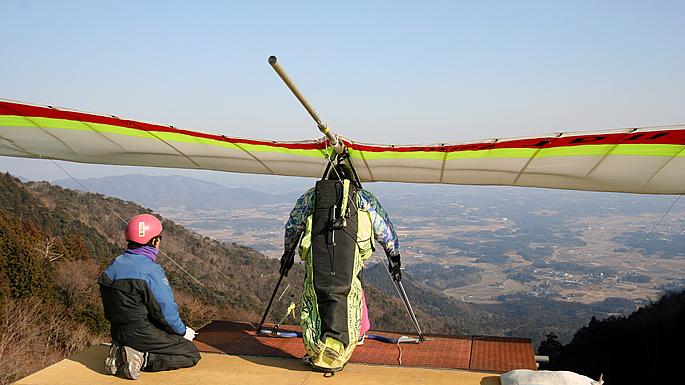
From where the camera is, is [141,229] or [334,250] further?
[334,250]

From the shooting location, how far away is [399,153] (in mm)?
4230

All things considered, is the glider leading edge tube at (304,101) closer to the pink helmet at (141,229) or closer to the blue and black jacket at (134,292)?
the pink helmet at (141,229)

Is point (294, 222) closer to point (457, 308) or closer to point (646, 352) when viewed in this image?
point (646, 352)

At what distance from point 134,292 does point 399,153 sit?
2605 millimetres

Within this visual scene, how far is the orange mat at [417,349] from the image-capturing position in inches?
145

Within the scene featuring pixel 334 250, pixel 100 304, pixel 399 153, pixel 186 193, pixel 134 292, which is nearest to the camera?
pixel 134 292

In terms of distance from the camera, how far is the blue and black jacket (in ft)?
9.90

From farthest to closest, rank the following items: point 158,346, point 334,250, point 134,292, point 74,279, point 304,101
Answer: point 74,279 < point 334,250 < point 158,346 < point 134,292 < point 304,101

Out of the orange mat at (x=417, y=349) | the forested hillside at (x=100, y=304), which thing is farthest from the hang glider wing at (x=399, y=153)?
the orange mat at (x=417, y=349)

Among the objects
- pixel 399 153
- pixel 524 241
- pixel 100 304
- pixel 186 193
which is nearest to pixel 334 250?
pixel 399 153

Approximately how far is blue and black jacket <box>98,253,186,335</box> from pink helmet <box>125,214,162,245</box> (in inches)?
4.8

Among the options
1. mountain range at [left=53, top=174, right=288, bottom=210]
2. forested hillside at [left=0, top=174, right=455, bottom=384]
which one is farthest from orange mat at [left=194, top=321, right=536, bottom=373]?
mountain range at [left=53, top=174, right=288, bottom=210]

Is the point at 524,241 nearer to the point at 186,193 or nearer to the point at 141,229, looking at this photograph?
the point at 186,193

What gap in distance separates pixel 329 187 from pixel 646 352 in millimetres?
11583
